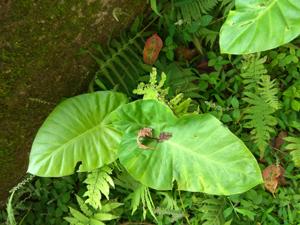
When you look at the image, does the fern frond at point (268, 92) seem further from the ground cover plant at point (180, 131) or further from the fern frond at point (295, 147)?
the fern frond at point (295, 147)

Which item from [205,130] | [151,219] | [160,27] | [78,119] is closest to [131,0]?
[160,27]

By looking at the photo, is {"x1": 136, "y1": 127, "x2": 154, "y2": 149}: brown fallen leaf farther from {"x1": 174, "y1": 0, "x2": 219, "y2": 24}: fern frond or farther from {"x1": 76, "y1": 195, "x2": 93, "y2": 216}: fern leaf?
{"x1": 174, "y1": 0, "x2": 219, "y2": 24}: fern frond

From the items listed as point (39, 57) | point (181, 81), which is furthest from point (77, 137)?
point (181, 81)

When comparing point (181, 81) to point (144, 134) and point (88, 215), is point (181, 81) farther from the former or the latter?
point (88, 215)

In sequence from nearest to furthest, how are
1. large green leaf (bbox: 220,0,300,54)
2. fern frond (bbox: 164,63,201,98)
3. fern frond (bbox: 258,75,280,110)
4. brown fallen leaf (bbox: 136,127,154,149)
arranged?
large green leaf (bbox: 220,0,300,54)
brown fallen leaf (bbox: 136,127,154,149)
fern frond (bbox: 258,75,280,110)
fern frond (bbox: 164,63,201,98)

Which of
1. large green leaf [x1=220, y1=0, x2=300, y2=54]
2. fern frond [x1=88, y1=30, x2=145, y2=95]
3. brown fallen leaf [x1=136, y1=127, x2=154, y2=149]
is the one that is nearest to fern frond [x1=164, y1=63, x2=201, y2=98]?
fern frond [x1=88, y1=30, x2=145, y2=95]

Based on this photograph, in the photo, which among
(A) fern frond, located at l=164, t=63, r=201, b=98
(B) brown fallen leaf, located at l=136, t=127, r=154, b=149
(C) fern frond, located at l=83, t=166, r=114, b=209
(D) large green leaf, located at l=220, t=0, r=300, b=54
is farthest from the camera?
(A) fern frond, located at l=164, t=63, r=201, b=98

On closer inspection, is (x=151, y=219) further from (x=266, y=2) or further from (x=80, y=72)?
(x=266, y=2)

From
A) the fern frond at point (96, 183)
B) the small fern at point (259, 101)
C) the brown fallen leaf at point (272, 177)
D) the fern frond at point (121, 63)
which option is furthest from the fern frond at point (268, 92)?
the fern frond at point (96, 183)
